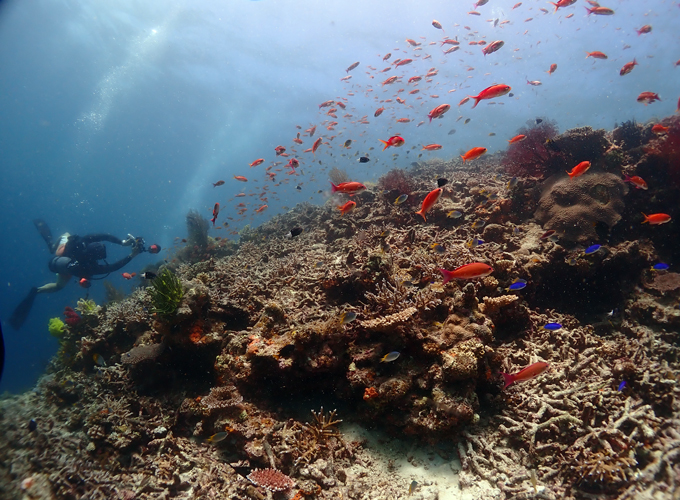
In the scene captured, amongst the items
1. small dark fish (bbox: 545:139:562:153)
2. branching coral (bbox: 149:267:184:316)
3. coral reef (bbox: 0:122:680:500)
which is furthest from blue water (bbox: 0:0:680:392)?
branching coral (bbox: 149:267:184:316)

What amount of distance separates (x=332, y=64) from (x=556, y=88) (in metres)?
48.7

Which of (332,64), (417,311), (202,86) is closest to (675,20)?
(332,64)

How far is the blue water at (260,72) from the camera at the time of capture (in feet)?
114

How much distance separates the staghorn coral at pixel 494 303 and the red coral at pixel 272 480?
3465 mm

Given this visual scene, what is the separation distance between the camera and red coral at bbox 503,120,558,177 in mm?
7716

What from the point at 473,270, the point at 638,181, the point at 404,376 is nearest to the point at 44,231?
the point at 404,376

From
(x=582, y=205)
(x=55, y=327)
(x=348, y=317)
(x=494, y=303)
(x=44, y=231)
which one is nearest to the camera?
(x=348, y=317)

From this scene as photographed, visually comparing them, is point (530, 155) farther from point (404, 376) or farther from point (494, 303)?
point (404, 376)

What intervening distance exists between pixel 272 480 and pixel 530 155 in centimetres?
926

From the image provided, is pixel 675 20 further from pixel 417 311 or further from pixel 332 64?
A: pixel 417 311

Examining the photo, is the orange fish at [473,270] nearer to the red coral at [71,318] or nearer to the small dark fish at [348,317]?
the small dark fish at [348,317]

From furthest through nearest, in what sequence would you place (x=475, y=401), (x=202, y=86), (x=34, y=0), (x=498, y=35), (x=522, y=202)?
1. (x=202, y=86)
2. (x=498, y=35)
3. (x=34, y=0)
4. (x=522, y=202)
5. (x=475, y=401)

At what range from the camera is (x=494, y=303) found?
4328 mm

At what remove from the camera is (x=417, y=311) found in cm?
411
